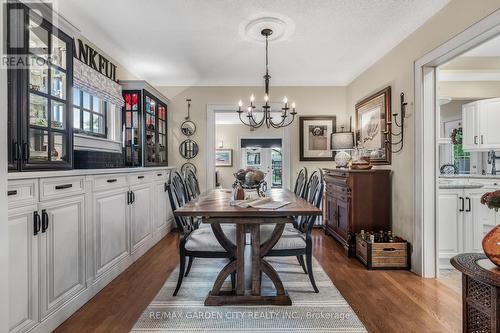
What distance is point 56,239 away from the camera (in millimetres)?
1815

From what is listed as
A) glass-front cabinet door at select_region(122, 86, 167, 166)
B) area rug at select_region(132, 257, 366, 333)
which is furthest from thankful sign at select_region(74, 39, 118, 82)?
area rug at select_region(132, 257, 366, 333)

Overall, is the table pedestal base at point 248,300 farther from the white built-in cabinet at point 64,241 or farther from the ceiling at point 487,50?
the ceiling at point 487,50

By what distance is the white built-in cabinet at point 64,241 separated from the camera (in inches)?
60.5

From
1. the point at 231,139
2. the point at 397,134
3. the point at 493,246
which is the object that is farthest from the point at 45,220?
the point at 231,139

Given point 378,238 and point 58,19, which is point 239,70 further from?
point 378,238

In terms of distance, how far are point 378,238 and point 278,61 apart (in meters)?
2.60

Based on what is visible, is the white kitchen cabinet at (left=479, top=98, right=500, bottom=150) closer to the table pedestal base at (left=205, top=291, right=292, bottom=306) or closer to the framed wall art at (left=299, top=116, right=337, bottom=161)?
the framed wall art at (left=299, top=116, right=337, bottom=161)

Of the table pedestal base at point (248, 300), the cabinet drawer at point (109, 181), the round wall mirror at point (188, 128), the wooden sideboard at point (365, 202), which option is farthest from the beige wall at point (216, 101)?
the table pedestal base at point (248, 300)

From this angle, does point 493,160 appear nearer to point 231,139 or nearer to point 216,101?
point 216,101

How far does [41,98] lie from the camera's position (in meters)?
A: 1.90

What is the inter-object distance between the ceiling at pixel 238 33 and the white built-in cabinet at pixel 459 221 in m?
1.79

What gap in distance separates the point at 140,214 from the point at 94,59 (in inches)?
72.3

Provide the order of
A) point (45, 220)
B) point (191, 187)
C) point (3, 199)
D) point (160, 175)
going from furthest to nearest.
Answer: point (160, 175) → point (191, 187) → point (45, 220) → point (3, 199)

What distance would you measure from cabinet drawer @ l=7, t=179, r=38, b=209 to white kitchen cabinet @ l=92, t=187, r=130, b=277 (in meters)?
0.65
